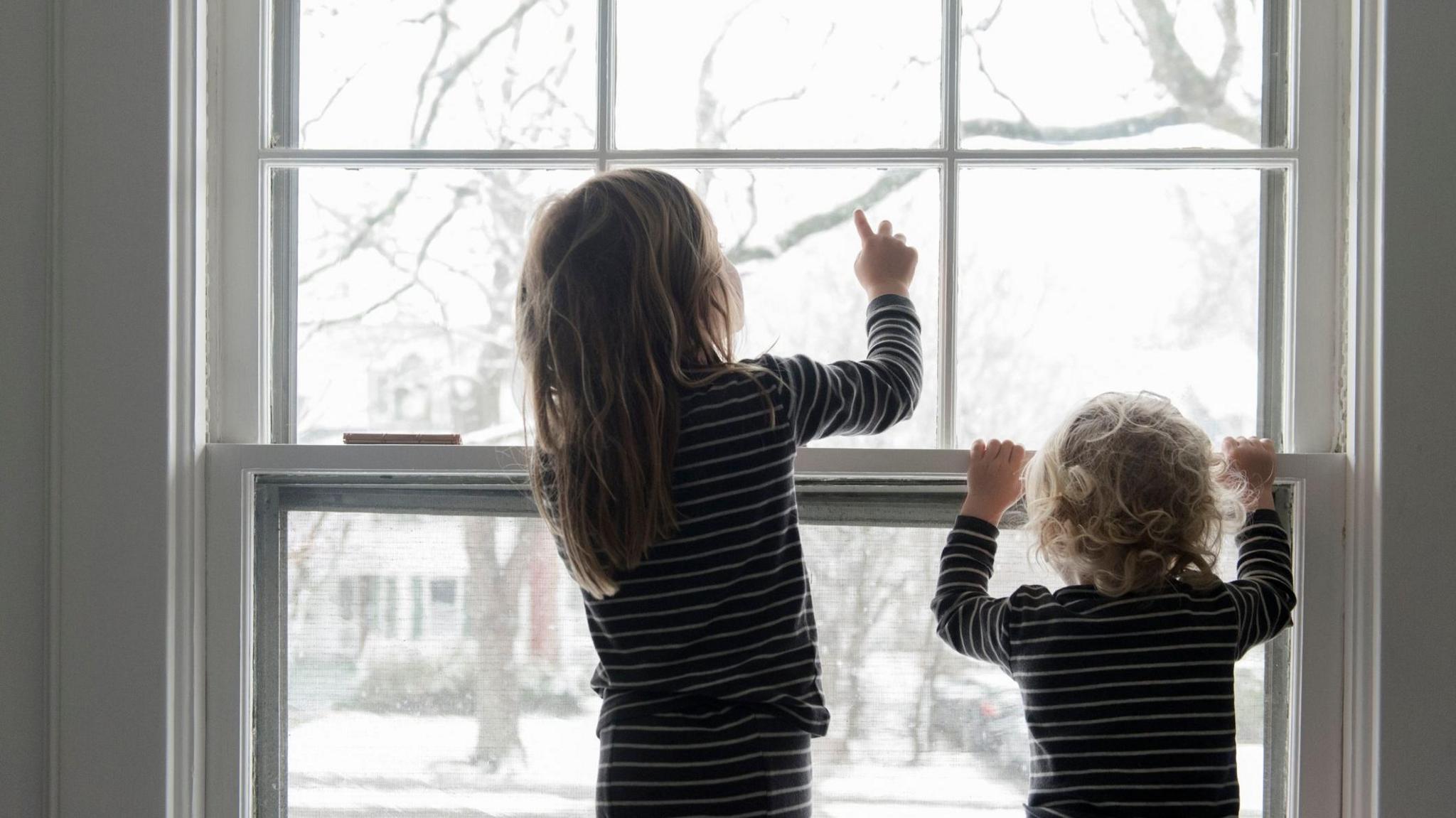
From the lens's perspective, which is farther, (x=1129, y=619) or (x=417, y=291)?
→ (x=417, y=291)

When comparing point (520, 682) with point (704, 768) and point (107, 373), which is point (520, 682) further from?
point (107, 373)

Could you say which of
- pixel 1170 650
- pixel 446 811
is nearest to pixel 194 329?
→ pixel 446 811

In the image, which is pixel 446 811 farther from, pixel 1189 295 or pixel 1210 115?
pixel 1210 115

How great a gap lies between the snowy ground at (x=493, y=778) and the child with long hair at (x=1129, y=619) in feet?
0.54

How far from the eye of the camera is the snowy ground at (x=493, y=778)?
1.23 m

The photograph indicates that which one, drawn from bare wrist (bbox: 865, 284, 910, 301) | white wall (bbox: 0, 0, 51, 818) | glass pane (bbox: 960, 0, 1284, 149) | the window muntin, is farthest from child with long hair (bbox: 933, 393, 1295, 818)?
white wall (bbox: 0, 0, 51, 818)

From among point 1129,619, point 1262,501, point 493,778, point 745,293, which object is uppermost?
point 745,293

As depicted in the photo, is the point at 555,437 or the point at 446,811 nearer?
the point at 555,437

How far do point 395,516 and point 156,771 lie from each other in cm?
37

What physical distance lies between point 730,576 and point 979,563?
292mm

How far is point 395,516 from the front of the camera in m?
1.24

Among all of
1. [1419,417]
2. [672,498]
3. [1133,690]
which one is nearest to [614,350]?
[672,498]

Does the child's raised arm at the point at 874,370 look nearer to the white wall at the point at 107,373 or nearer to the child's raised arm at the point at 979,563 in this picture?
the child's raised arm at the point at 979,563

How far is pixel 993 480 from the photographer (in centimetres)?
115
